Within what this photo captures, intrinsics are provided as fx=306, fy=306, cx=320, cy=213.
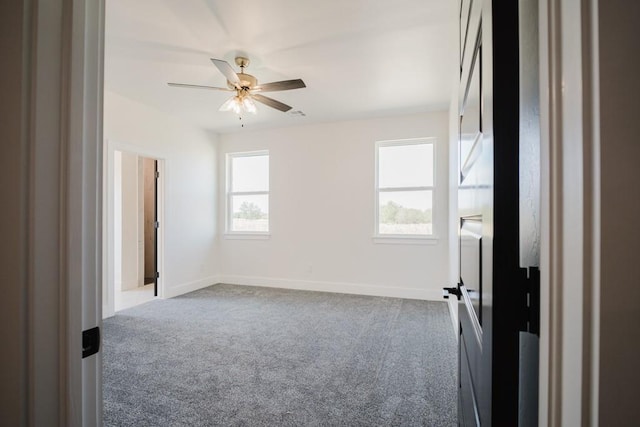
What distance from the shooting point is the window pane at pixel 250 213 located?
553 centimetres

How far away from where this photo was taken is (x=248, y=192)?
562 centimetres

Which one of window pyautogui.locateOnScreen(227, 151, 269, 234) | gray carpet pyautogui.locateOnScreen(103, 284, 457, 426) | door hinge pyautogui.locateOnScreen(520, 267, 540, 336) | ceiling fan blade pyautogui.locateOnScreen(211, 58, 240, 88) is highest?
ceiling fan blade pyautogui.locateOnScreen(211, 58, 240, 88)

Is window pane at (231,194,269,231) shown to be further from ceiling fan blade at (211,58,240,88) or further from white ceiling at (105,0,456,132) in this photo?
ceiling fan blade at (211,58,240,88)

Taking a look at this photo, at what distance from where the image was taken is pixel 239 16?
2.35 metres

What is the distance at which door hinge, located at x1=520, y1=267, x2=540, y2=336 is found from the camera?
52 centimetres

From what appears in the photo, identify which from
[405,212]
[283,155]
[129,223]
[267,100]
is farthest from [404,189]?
[129,223]

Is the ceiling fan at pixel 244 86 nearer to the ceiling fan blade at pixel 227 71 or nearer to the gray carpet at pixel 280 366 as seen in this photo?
the ceiling fan blade at pixel 227 71

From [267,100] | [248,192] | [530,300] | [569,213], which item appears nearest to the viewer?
[569,213]

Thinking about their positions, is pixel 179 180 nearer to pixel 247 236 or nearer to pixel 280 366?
pixel 247 236

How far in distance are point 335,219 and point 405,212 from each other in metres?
1.11

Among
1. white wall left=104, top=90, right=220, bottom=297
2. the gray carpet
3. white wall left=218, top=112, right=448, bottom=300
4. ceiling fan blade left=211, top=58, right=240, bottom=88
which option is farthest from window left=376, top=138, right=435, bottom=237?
white wall left=104, top=90, right=220, bottom=297

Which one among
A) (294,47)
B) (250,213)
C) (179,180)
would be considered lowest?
(250,213)

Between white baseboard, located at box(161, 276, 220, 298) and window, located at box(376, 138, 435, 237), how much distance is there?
3.11 m

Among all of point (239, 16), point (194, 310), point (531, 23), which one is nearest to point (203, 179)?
point (194, 310)
